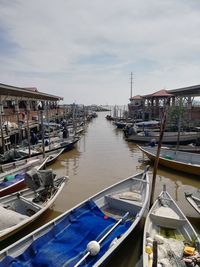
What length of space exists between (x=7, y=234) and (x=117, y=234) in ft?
9.72

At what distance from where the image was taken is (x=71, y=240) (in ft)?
19.5

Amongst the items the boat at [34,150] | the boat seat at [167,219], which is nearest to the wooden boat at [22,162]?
the boat at [34,150]

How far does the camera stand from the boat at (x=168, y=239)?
17.0 feet

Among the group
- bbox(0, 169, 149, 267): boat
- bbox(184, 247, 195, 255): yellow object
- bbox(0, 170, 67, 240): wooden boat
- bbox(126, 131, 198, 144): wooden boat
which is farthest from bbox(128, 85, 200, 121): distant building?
bbox(184, 247, 195, 255): yellow object

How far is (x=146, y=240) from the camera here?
5.79 metres

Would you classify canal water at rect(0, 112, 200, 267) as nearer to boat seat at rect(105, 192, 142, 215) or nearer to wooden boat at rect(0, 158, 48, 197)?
boat seat at rect(105, 192, 142, 215)

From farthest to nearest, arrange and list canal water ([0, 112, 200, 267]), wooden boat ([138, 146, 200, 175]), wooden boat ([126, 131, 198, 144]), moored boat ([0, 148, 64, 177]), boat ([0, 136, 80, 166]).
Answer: wooden boat ([126, 131, 198, 144]) < boat ([0, 136, 80, 166]) < wooden boat ([138, 146, 200, 175]) < moored boat ([0, 148, 64, 177]) < canal water ([0, 112, 200, 267])

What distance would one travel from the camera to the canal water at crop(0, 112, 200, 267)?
267 inches

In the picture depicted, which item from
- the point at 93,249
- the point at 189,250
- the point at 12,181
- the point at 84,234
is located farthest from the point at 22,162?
the point at 189,250

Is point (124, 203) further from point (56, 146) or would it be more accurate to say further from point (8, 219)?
point (56, 146)

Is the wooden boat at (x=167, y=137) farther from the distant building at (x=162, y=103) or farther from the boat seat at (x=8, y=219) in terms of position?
the boat seat at (x=8, y=219)

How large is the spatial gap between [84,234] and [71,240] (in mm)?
421

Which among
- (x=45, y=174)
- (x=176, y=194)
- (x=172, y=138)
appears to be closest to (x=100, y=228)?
(x=45, y=174)

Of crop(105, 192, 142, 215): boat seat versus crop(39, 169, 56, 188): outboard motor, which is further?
crop(39, 169, 56, 188): outboard motor
